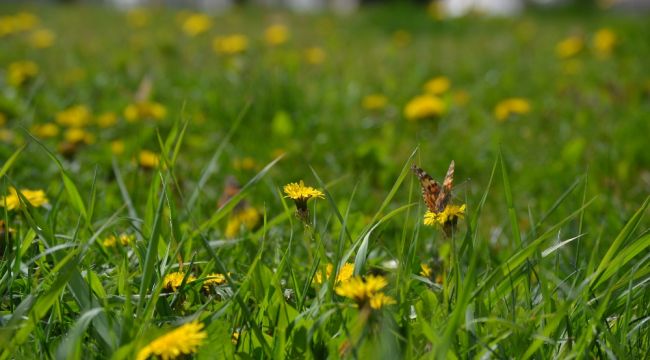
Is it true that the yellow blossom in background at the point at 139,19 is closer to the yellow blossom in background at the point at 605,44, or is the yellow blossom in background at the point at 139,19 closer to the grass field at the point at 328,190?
the grass field at the point at 328,190

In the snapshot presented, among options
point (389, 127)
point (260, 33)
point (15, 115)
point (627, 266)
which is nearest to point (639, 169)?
point (389, 127)

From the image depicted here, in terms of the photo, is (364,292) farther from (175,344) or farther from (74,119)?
(74,119)

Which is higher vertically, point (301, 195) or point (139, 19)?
point (301, 195)

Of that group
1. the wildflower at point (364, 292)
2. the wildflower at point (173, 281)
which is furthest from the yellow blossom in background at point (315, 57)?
the wildflower at point (364, 292)

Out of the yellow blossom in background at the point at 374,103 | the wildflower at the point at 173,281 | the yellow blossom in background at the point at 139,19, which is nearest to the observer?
the wildflower at the point at 173,281

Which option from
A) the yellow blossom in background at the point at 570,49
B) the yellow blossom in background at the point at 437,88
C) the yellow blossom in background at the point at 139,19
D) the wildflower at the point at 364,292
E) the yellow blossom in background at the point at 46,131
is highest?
the wildflower at the point at 364,292

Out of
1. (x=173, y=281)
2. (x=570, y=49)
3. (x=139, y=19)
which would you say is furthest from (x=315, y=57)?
(x=173, y=281)

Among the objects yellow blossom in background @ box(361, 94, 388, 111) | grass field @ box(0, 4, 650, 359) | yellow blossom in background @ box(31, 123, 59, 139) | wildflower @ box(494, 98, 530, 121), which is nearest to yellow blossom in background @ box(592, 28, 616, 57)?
grass field @ box(0, 4, 650, 359)

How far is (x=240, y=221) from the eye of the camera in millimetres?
1864

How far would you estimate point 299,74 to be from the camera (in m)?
4.29

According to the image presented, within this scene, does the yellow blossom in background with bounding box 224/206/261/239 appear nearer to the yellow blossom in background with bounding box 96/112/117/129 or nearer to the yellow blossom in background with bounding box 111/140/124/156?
the yellow blossom in background with bounding box 111/140/124/156

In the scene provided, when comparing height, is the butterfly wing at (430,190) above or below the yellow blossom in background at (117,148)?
above

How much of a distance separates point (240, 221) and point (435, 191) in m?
0.74

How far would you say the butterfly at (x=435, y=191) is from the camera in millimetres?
1198
